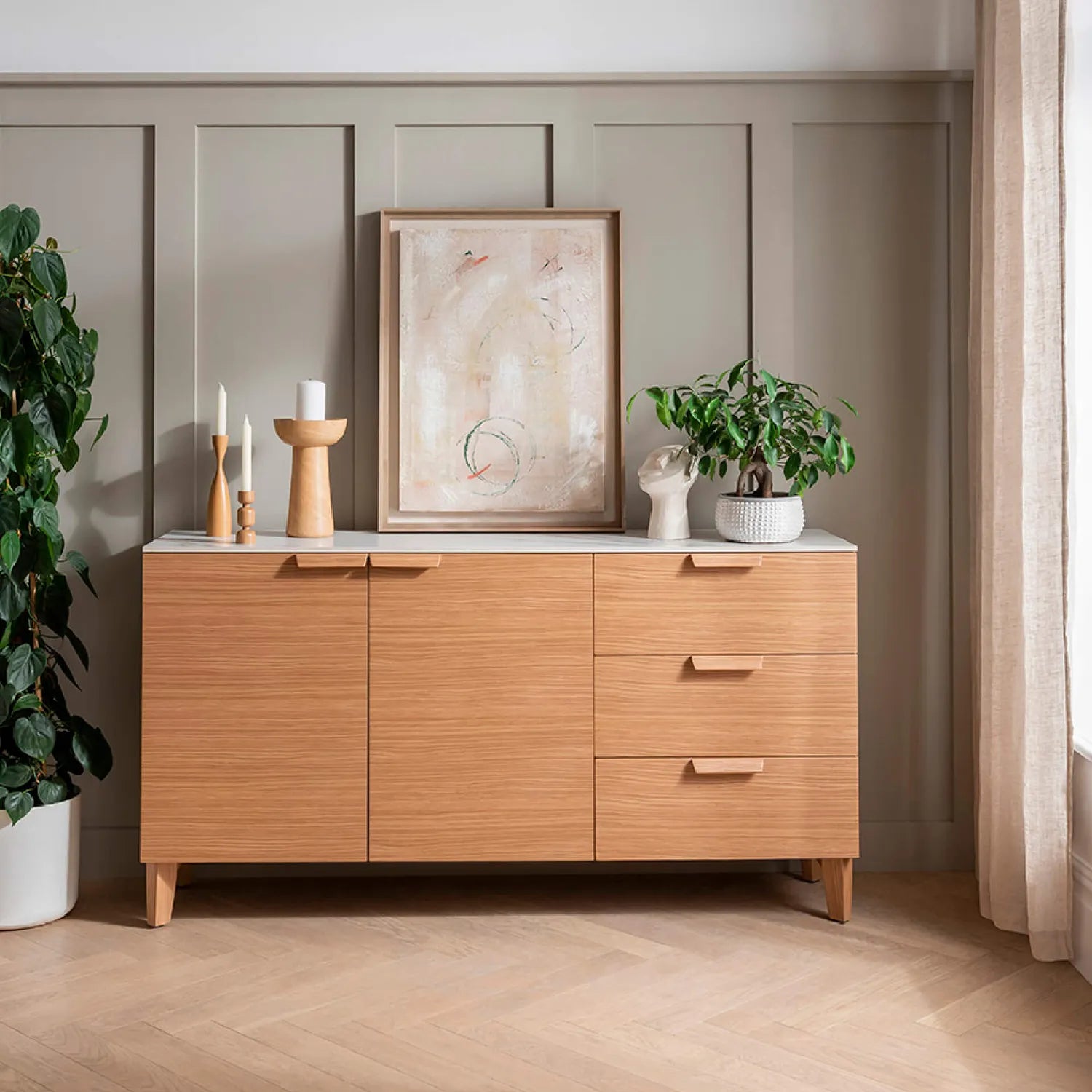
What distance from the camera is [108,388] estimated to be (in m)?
2.93

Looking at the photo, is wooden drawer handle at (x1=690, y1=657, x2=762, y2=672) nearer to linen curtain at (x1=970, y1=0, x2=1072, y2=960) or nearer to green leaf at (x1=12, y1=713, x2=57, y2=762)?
linen curtain at (x1=970, y1=0, x2=1072, y2=960)

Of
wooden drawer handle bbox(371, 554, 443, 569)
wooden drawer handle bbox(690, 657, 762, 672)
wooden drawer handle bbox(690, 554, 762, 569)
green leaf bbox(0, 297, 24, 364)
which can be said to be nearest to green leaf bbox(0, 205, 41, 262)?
green leaf bbox(0, 297, 24, 364)

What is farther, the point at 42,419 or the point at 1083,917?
the point at 42,419

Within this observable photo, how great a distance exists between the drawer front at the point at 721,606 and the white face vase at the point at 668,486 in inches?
6.1

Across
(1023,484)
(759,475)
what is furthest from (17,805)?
(1023,484)

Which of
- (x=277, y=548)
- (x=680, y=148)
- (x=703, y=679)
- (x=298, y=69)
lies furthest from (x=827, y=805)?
(x=298, y=69)

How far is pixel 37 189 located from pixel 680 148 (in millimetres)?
1551

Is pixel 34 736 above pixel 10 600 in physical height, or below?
below

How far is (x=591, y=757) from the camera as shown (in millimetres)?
2594

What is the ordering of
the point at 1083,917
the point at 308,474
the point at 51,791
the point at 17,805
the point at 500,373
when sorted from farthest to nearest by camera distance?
the point at 500,373
the point at 308,474
the point at 51,791
the point at 17,805
the point at 1083,917

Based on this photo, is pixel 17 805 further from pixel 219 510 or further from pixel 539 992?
pixel 539 992

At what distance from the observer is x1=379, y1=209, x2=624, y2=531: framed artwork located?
2.89 meters

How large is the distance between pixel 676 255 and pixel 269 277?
0.99 m

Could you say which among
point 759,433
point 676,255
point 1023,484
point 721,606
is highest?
point 676,255
